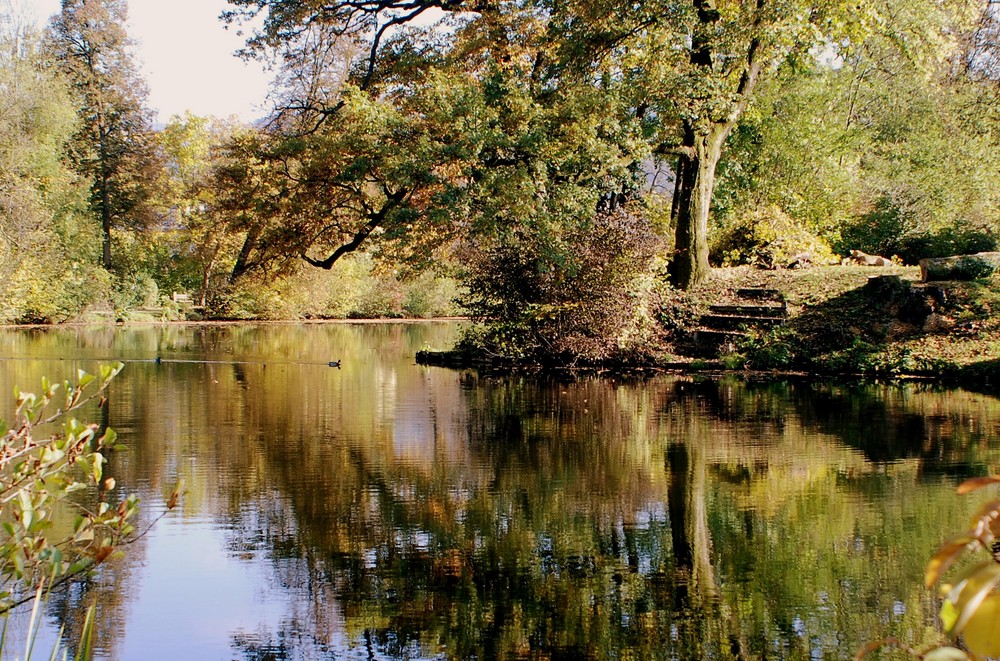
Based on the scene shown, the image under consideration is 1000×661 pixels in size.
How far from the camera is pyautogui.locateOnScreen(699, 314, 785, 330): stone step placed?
2019cm

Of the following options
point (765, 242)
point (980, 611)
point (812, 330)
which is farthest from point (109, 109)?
point (980, 611)

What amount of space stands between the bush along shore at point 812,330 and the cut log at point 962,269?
0.19 meters

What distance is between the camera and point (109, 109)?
1783 inches

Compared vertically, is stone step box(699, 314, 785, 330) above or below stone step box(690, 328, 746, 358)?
above

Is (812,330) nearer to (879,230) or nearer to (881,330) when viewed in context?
(881,330)

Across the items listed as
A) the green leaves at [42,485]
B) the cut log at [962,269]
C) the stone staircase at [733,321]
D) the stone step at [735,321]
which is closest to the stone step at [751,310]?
the stone staircase at [733,321]

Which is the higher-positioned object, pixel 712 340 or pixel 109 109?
pixel 109 109

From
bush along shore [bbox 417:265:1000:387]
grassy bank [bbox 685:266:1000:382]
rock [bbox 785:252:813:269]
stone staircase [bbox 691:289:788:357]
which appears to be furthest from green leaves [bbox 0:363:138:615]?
A: rock [bbox 785:252:813:269]

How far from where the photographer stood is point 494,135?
20.1 metres

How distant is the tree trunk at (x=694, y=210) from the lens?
2186 cm

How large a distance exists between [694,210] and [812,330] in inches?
155

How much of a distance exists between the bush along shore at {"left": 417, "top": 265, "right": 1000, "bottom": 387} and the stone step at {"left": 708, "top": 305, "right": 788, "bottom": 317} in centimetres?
2

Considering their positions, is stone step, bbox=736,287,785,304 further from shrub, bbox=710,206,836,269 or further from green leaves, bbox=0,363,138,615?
green leaves, bbox=0,363,138,615

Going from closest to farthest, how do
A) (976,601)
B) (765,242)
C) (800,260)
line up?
(976,601)
(800,260)
(765,242)
